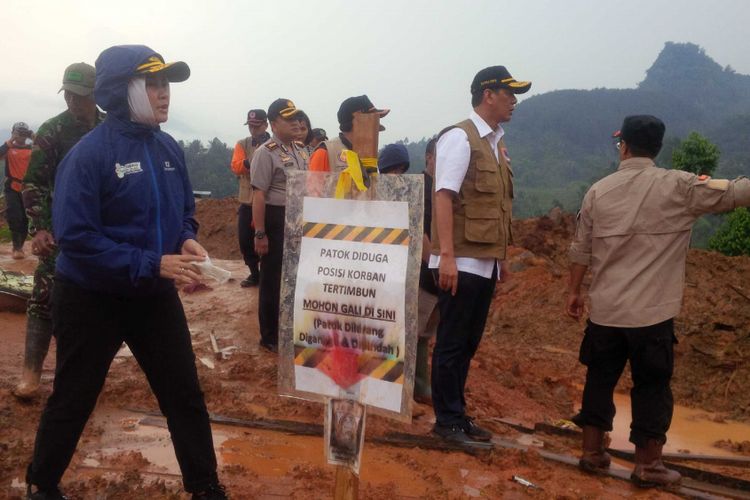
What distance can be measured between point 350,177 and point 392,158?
2.34 meters

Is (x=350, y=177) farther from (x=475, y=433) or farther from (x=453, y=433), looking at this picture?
(x=475, y=433)

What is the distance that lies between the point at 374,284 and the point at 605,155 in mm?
81757

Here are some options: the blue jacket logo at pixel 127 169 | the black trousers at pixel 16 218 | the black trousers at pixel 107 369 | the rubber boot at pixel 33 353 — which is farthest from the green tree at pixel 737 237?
the blue jacket logo at pixel 127 169

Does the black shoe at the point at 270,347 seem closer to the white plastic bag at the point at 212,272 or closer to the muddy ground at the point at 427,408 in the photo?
the muddy ground at the point at 427,408

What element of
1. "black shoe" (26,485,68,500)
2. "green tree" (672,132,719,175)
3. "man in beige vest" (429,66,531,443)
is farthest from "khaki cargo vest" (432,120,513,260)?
"green tree" (672,132,719,175)

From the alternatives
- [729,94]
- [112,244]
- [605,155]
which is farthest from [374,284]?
[729,94]

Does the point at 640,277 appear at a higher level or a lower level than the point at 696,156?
lower

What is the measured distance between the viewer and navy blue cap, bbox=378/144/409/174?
4887mm

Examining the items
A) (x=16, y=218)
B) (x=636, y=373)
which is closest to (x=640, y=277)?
(x=636, y=373)

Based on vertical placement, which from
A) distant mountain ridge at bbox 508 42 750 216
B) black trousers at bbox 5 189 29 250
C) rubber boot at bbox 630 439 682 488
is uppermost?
distant mountain ridge at bbox 508 42 750 216

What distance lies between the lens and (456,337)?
415 cm

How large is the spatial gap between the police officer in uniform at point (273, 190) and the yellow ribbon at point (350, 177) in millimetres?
3161

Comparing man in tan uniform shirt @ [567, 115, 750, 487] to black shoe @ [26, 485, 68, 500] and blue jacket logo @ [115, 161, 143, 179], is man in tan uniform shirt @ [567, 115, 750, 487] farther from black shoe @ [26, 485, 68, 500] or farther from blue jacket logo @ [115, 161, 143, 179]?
black shoe @ [26, 485, 68, 500]

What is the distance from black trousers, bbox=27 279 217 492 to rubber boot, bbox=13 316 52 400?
1593 mm
